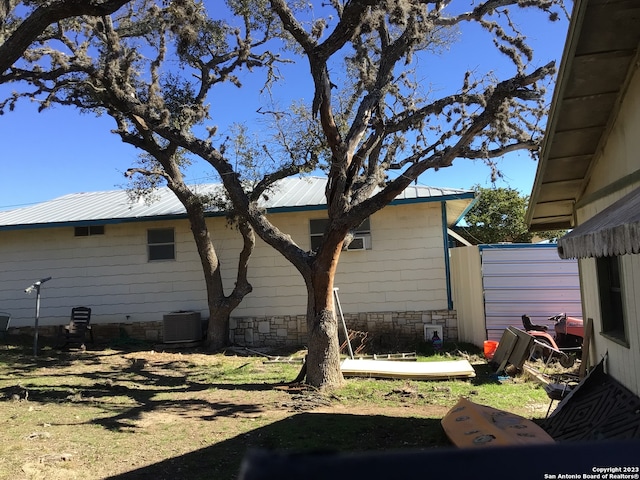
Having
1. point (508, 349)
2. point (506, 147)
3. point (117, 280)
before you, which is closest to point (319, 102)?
point (506, 147)

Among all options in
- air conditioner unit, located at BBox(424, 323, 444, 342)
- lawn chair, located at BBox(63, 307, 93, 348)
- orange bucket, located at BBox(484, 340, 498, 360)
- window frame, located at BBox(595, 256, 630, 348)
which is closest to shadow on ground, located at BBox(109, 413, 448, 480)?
window frame, located at BBox(595, 256, 630, 348)

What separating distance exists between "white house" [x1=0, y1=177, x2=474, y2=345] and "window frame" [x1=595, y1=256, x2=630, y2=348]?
6.10m

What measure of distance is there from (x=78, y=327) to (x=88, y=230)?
312 centimetres

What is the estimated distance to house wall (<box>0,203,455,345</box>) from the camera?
13.1 meters

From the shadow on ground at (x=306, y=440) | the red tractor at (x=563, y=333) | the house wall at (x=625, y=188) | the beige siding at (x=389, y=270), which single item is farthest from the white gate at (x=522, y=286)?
the shadow on ground at (x=306, y=440)

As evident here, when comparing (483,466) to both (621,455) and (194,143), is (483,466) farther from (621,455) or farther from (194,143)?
(194,143)

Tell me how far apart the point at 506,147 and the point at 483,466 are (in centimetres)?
844

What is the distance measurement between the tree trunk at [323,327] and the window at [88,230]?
355 inches

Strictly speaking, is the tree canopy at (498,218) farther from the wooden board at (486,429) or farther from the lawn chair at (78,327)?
the wooden board at (486,429)

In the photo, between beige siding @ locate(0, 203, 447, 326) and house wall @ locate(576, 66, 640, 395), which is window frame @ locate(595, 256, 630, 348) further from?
beige siding @ locate(0, 203, 447, 326)

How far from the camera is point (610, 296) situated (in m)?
6.52

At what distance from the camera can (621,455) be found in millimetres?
1281

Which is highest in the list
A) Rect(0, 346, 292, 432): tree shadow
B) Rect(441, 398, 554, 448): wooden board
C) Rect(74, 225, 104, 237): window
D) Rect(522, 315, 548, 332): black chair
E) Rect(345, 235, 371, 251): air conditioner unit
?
Rect(74, 225, 104, 237): window

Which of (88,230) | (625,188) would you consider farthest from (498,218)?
(625,188)
